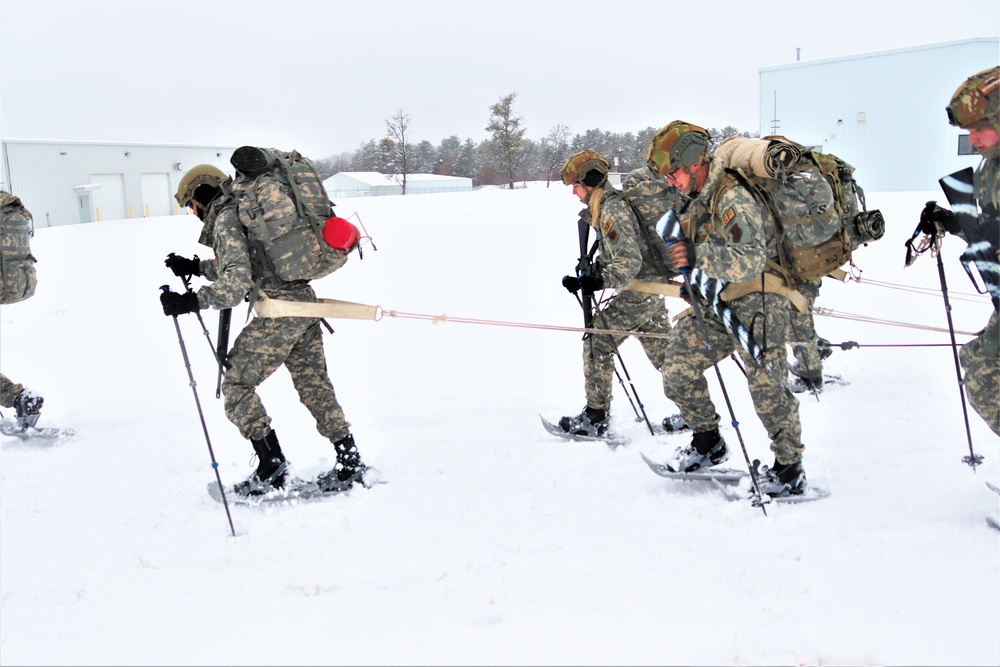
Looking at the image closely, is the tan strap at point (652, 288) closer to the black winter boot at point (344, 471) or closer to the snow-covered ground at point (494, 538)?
the snow-covered ground at point (494, 538)

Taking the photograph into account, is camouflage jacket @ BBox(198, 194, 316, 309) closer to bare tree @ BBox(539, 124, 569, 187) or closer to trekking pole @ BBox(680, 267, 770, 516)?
trekking pole @ BBox(680, 267, 770, 516)

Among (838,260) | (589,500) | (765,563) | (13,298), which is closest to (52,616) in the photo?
(589,500)

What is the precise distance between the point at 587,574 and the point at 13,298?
5.92 m

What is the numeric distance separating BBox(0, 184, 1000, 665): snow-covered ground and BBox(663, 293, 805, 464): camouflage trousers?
18.0 inches

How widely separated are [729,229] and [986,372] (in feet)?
5.15

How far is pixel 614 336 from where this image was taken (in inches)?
236

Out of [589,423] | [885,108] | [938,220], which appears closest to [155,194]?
[885,108]

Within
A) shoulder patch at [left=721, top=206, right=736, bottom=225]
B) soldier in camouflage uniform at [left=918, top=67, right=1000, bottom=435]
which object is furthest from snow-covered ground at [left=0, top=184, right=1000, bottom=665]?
shoulder patch at [left=721, top=206, right=736, bottom=225]

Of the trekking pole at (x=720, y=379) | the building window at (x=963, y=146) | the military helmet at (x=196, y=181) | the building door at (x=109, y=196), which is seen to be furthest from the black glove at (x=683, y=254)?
the building door at (x=109, y=196)

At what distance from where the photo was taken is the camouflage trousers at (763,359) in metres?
4.43

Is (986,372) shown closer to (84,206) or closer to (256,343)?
(256,343)

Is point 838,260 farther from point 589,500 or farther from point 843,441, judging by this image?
point 589,500

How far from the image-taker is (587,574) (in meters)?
3.68

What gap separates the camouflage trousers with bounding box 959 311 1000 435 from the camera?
3.97 meters
